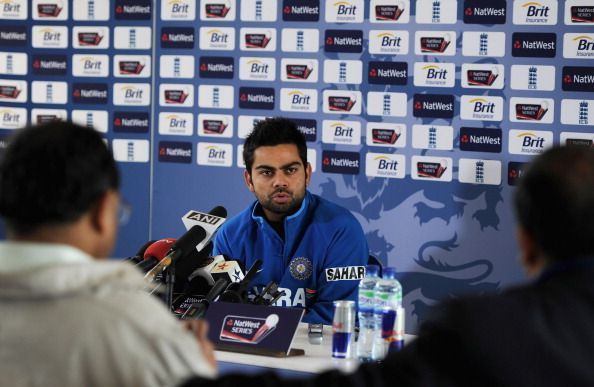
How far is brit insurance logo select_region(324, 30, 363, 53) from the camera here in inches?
187

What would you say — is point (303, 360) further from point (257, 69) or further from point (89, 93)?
point (89, 93)

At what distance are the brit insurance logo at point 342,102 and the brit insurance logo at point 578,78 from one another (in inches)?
41.9

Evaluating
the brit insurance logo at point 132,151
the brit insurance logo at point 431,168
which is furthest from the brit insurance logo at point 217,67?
the brit insurance logo at point 431,168

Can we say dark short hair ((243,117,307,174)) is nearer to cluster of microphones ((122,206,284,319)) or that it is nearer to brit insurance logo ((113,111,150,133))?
cluster of microphones ((122,206,284,319))

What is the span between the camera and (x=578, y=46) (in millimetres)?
4453

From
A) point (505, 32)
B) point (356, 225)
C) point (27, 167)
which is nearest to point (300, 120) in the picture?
point (505, 32)

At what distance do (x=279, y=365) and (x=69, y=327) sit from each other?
1.22 metres

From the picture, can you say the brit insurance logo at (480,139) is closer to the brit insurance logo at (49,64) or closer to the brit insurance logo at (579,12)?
the brit insurance logo at (579,12)

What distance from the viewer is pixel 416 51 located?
15.3 feet

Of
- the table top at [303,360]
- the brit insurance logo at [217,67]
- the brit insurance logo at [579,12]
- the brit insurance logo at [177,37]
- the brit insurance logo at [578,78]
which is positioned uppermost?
the brit insurance logo at [579,12]

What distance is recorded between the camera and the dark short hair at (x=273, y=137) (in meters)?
3.55

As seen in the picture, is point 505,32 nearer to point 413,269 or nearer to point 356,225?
point 413,269

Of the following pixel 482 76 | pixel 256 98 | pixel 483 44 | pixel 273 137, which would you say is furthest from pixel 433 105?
pixel 273 137

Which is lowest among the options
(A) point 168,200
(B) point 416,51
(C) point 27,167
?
(A) point 168,200
